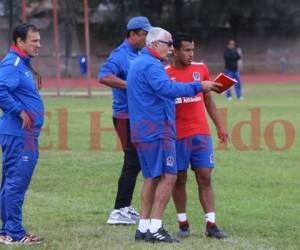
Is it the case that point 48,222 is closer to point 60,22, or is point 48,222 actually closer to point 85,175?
point 85,175

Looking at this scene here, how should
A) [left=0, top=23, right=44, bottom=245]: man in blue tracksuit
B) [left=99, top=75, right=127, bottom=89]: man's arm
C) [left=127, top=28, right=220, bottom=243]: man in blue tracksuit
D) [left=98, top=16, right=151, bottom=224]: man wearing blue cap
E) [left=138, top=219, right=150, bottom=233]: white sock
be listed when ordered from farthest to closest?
[left=98, top=16, right=151, bottom=224]: man wearing blue cap < [left=99, top=75, right=127, bottom=89]: man's arm < [left=138, top=219, right=150, bottom=233]: white sock < [left=127, top=28, right=220, bottom=243]: man in blue tracksuit < [left=0, top=23, right=44, bottom=245]: man in blue tracksuit

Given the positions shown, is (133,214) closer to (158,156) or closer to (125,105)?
(125,105)

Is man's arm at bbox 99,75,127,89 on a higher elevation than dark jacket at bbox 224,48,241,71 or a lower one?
lower

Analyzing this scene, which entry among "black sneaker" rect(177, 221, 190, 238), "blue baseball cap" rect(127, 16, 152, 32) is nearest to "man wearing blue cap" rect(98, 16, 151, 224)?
"blue baseball cap" rect(127, 16, 152, 32)

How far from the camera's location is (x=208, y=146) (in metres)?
7.92

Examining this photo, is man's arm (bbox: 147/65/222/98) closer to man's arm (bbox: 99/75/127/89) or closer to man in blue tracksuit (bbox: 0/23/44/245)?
man in blue tracksuit (bbox: 0/23/44/245)

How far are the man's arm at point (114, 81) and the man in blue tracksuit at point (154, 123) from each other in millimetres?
1041

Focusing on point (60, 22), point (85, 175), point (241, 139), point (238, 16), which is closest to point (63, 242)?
point (85, 175)

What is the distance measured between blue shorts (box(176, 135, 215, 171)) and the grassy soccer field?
0.72 metres

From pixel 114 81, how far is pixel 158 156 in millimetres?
1482

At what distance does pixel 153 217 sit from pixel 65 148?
7.77m

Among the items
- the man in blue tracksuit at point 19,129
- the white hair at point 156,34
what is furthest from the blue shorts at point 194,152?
the man in blue tracksuit at point 19,129

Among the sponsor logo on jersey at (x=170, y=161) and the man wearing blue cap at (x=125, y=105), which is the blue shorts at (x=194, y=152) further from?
the man wearing blue cap at (x=125, y=105)

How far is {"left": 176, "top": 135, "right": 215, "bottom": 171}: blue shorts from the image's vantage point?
785 cm
